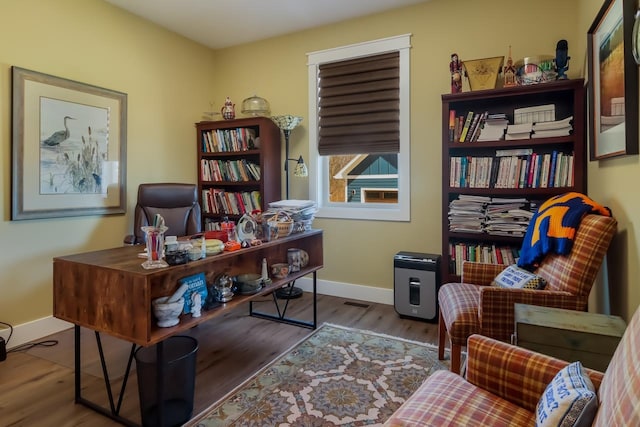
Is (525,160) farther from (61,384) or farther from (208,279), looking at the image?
(61,384)

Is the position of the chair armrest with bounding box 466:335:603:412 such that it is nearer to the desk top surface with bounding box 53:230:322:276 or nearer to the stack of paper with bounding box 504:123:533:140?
the desk top surface with bounding box 53:230:322:276

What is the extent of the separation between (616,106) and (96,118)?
3.47m

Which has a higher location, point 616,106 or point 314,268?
point 616,106

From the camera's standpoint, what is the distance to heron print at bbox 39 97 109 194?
2.71m

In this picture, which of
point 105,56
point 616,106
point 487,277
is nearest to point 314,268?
point 487,277

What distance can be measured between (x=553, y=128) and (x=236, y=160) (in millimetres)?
2888

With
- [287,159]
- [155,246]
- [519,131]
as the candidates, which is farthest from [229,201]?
[519,131]

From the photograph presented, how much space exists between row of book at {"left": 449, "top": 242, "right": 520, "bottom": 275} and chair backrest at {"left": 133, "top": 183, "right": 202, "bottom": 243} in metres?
2.15

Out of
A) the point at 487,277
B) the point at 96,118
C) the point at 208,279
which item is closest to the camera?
the point at 208,279

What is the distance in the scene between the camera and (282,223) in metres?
2.34

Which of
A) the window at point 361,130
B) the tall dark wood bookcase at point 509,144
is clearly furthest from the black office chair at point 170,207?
the tall dark wood bookcase at point 509,144

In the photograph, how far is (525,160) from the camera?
2660mm

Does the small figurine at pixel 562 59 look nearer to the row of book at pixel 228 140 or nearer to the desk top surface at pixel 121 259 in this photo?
the desk top surface at pixel 121 259

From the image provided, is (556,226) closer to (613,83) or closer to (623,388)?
(613,83)
